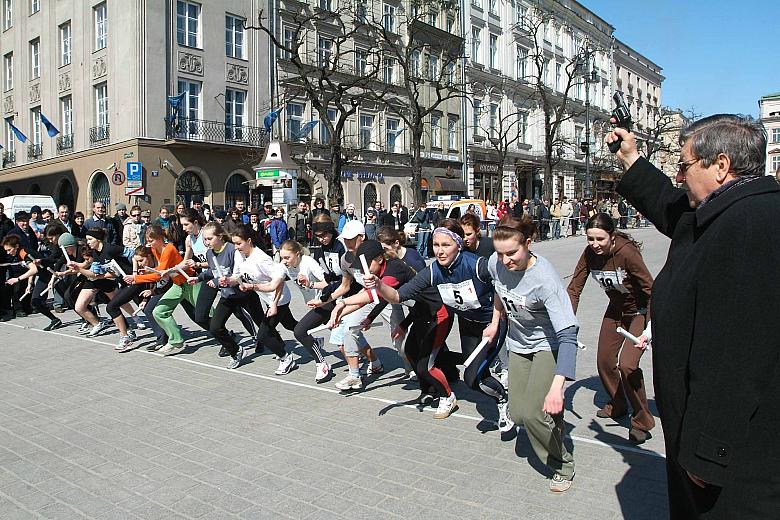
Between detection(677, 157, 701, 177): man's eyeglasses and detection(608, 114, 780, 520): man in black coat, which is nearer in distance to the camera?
detection(608, 114, 780, 520): man in black coat

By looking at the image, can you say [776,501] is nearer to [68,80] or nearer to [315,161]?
[315,161]

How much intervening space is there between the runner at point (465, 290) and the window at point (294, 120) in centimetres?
2836

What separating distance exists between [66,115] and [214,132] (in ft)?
28.6

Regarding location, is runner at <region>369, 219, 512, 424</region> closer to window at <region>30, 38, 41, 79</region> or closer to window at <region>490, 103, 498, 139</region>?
window at <region>30, 38, 41, 79</region>

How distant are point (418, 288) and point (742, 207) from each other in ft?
11.5

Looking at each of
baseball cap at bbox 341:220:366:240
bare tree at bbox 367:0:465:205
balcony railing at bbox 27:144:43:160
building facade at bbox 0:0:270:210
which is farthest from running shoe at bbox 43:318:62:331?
bare tree at bbox 367:0:465:205

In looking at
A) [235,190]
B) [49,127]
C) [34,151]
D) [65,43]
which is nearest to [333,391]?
[235,190]

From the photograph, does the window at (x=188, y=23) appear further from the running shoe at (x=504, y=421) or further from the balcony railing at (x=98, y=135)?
the running shoe at (x=504, y=421)

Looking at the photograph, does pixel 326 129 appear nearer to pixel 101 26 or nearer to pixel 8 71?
pixel 101 26

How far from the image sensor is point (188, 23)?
28531 mm

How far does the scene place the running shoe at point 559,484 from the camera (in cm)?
416

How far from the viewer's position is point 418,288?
5465 mm

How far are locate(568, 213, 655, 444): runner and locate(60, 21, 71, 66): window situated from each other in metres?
32.7

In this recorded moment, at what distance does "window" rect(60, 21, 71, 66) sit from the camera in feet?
103
